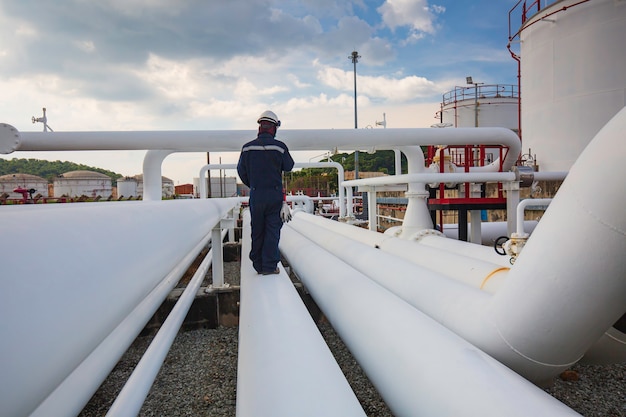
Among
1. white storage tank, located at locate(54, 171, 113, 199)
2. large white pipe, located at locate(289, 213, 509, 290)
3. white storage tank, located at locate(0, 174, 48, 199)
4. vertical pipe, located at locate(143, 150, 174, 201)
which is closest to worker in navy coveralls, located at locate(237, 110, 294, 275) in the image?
large white pipe, located at locate(289, 213, 509, 290)

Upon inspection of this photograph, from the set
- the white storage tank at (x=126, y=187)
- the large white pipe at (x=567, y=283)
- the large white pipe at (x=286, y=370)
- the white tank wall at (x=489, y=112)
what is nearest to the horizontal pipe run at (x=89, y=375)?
the large white pipe at (x=286, y=370)

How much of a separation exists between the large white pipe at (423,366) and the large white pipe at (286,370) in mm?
A: 148

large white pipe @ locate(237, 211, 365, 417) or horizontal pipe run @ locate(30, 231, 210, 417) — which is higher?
large white pipe @ locate(237, 211, 365, 417)

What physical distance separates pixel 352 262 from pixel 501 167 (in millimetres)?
2002

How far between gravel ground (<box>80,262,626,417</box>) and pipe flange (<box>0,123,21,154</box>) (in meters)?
1.65

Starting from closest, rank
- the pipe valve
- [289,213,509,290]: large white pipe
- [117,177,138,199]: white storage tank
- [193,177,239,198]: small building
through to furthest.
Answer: [289,213,509,290]: large white pipe < the pipe valve < [117,177,138,199]: white storage tank < [193,177,239,198]: small building

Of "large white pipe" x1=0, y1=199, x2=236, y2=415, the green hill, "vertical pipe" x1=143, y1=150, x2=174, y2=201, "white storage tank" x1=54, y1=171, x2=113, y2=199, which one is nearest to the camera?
"large white pipe" x1=0, y1=199, x2=236, y2=415

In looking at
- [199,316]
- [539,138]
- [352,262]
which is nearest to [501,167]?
[352,262]

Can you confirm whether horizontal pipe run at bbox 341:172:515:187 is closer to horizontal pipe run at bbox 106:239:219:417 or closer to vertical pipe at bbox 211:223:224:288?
vertical pipe at bbox 211:223:224:288

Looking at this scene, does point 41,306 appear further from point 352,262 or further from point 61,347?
point 352,262

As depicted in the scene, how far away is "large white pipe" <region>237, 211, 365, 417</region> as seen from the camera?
104cm

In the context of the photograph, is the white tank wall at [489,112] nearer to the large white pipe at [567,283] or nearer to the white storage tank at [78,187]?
the white storage tank at [78,187]

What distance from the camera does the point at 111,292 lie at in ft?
2.27

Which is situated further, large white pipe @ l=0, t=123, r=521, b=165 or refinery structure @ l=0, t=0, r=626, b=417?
large white pipe @ l=0, t=123, r=521, b=165
